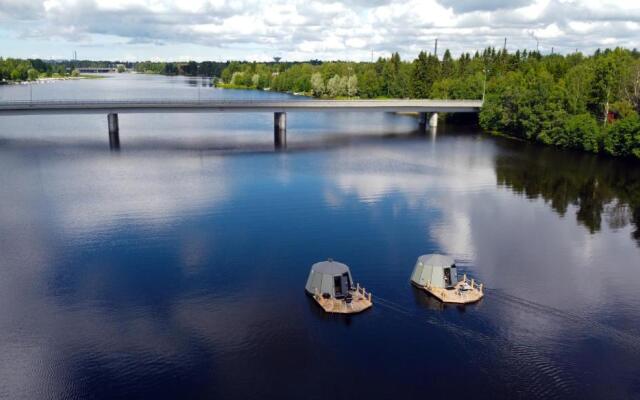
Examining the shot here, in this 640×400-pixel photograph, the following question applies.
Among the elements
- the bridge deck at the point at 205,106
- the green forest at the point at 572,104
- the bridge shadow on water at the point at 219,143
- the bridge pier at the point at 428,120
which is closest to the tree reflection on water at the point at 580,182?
the green forest at the point at 572,104

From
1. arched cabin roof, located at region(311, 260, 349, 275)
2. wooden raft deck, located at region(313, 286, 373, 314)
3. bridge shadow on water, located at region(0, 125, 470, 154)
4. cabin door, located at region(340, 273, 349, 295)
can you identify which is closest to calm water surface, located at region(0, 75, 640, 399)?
wooden raft deck, located at region(313, 286, 373, 314)

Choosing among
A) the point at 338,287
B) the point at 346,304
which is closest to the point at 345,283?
the point at 338,287

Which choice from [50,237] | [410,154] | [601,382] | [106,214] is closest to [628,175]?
[410,154]

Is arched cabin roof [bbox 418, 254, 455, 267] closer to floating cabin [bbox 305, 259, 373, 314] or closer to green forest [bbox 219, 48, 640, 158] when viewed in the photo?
floating cabin [bbox 305, 259, 373, 314]

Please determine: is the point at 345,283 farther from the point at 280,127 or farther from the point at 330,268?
the point at 280,127

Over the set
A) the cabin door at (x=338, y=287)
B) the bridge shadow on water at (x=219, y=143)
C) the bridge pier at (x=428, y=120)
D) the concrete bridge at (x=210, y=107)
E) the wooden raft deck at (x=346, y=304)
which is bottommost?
the wooden raft deck at (x=346, y=304)

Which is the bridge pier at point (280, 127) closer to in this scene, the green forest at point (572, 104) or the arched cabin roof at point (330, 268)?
the green forest at point (572, 104)

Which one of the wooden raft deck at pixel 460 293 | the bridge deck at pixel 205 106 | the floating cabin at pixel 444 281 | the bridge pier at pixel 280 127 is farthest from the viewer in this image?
the bridge pier at pixel 280 127
